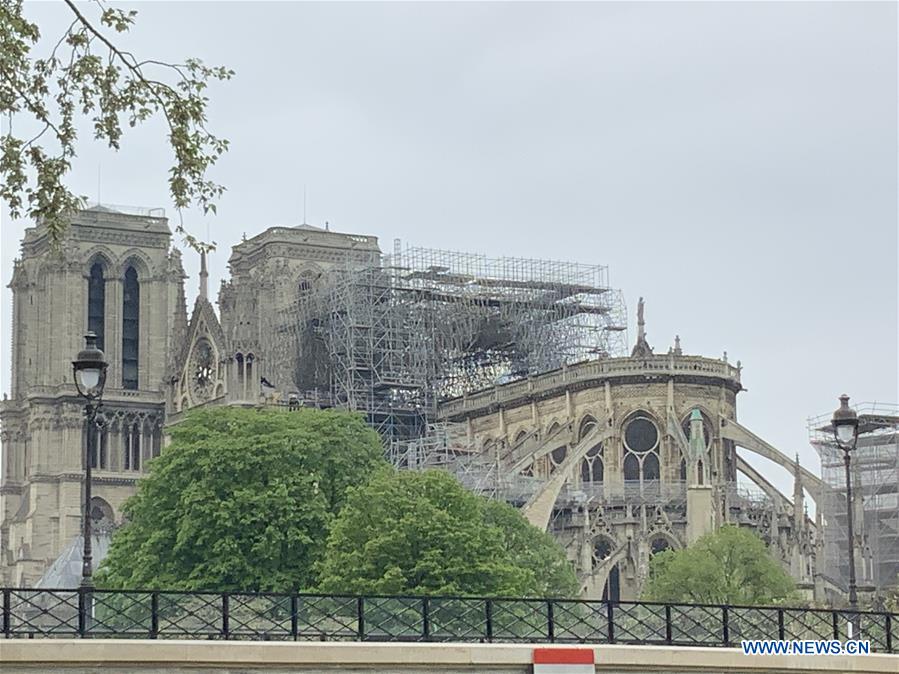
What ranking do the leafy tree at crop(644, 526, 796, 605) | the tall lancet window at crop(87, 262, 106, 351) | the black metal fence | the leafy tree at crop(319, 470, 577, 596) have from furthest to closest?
the tall lancet window at crop(87, 262, 106, 351), the leafy tree at crop(644, 526, 796, 605), the leafy tree at crop(319, 470, 577, 596), the black metal fence

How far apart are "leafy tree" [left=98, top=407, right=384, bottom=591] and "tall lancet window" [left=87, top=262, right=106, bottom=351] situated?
62.2 m

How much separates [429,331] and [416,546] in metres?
55.4

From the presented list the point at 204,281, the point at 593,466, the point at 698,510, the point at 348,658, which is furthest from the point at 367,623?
the point at 204,281

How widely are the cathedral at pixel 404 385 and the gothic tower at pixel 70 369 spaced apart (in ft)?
0.47

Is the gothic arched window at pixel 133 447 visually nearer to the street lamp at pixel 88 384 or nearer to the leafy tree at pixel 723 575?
the leafy tree at pixel 723 575

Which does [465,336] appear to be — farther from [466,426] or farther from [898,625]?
[898,625]

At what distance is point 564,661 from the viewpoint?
1340 inches

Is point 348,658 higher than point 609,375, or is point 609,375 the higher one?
point 609,375

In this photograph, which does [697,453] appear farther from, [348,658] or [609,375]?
[348,658]

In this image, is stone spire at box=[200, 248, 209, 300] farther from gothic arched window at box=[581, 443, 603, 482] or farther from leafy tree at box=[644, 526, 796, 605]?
leafy tree at box=[644, 526, 796, 605]

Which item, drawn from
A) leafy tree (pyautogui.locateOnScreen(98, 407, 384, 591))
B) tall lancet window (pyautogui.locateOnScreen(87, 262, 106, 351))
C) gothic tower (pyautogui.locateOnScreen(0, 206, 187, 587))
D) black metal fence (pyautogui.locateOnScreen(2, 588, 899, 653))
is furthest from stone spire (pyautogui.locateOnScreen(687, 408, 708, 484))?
black metal fence (pyautogui.locateOnScreen(2, 588, 899, 653))

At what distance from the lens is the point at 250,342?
11962cm

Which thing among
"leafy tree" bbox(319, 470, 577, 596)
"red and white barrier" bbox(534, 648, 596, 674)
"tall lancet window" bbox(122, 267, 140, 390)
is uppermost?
"tall lancet window" bbox(122, 267, 140, 390)

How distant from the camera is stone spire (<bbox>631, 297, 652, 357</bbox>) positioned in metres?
117
